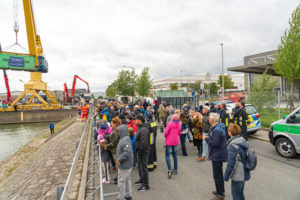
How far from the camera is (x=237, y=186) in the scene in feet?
10.2

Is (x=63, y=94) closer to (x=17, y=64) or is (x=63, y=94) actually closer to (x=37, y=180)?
(x=17, y=64)

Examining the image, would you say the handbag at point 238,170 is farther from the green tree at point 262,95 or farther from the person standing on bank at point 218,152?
the green tree at point 262,95

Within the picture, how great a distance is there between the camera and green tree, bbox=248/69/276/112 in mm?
11562

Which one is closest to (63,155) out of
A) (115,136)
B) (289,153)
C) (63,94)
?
(115,136)

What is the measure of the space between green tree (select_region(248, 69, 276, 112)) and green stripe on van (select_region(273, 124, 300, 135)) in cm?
599

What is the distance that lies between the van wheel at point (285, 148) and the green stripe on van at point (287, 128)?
337mm

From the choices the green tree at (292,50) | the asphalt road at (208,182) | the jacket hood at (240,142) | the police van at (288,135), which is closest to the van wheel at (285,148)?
the police van at (288,135)

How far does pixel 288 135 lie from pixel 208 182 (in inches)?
135

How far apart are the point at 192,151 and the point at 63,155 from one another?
20.9ft

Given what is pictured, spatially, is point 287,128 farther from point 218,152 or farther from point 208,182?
point 218,152

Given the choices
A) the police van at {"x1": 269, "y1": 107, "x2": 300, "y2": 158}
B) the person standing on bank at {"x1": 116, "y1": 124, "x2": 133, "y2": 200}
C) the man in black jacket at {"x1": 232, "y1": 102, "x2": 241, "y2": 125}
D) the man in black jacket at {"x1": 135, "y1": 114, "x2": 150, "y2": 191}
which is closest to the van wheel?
the police van at {"x1": 269, "y1": 107, "x2": 300, "y2": 158}

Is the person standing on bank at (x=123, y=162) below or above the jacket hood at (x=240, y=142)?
below

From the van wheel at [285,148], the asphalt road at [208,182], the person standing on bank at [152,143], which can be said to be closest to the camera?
the asphalt road at [208,182]

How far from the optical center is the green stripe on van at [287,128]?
5.72 m
